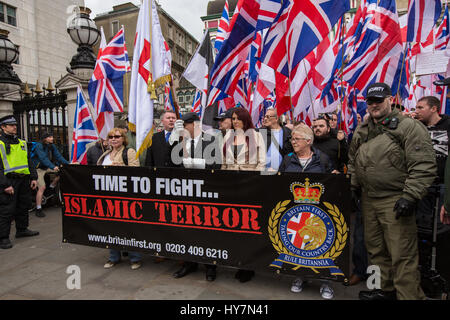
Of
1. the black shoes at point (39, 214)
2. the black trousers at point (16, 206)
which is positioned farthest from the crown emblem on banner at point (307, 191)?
the black shoes at point (39, 214)

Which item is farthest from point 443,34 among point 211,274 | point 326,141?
point 211,274

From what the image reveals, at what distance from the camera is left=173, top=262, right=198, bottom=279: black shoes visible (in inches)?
146

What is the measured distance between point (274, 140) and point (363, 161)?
130cm

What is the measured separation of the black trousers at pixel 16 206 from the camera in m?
4.95

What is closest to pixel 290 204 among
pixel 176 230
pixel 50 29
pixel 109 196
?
pixel 176 230

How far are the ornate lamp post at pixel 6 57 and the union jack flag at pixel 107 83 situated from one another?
5.20 meters

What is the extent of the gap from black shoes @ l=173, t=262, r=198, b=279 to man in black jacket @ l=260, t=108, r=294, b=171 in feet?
5.29

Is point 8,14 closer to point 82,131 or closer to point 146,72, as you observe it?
Result: point 82,131

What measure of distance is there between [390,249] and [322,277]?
714 mm

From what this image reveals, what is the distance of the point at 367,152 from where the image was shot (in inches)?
118

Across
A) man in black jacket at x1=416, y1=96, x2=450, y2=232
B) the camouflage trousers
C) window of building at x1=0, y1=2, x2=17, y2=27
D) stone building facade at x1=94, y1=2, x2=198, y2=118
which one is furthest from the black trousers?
stone building facade at x1=94, y1=2, x2=198, y2=118

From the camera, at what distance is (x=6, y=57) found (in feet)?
28.9

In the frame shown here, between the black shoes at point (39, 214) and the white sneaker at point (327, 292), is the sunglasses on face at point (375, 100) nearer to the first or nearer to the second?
the white sneaker at point (327, 292)

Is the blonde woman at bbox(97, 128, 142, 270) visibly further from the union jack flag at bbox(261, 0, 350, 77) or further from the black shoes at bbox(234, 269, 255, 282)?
the union jack flag at bbox(261, 0, 350, 77)
